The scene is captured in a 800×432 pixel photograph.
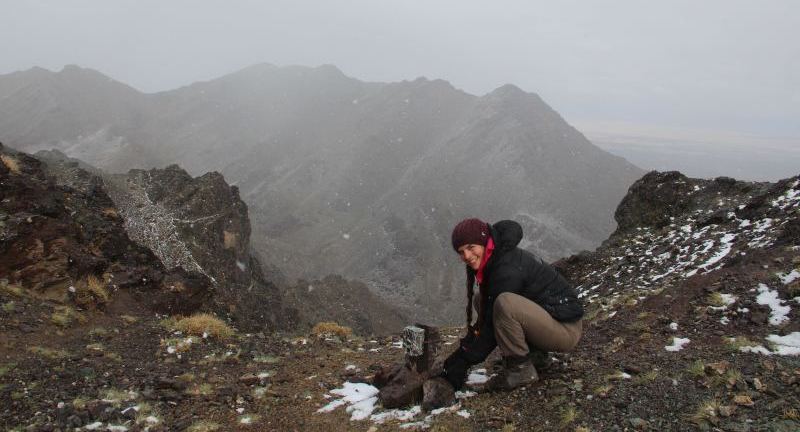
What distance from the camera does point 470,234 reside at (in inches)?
241

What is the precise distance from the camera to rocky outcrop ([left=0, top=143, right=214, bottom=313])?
12.8m

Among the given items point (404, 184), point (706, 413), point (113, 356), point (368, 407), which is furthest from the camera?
point (404, 184)

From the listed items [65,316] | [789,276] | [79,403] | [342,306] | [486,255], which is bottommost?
[342,306]

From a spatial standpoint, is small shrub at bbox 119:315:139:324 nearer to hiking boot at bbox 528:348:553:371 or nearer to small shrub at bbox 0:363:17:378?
small shrub at bbox 0:363:17:378

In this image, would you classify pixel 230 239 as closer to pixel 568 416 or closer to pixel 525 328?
pixel 525 328

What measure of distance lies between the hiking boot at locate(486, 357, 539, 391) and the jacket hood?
1.60m

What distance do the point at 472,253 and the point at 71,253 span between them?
1304 cm

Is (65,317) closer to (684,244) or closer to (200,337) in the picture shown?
(200,337)

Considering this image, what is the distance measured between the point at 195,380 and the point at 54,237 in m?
8.55

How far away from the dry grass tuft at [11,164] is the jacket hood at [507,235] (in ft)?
52.4

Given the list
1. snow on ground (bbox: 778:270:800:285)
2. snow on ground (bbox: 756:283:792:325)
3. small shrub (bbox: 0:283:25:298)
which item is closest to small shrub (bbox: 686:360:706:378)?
snow on ground (bbox: 756:283:792:325)

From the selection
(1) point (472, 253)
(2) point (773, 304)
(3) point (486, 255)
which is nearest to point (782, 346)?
(2) point (773, 304)

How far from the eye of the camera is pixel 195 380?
9.02 m

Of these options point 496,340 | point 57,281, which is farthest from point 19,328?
point 496,340
